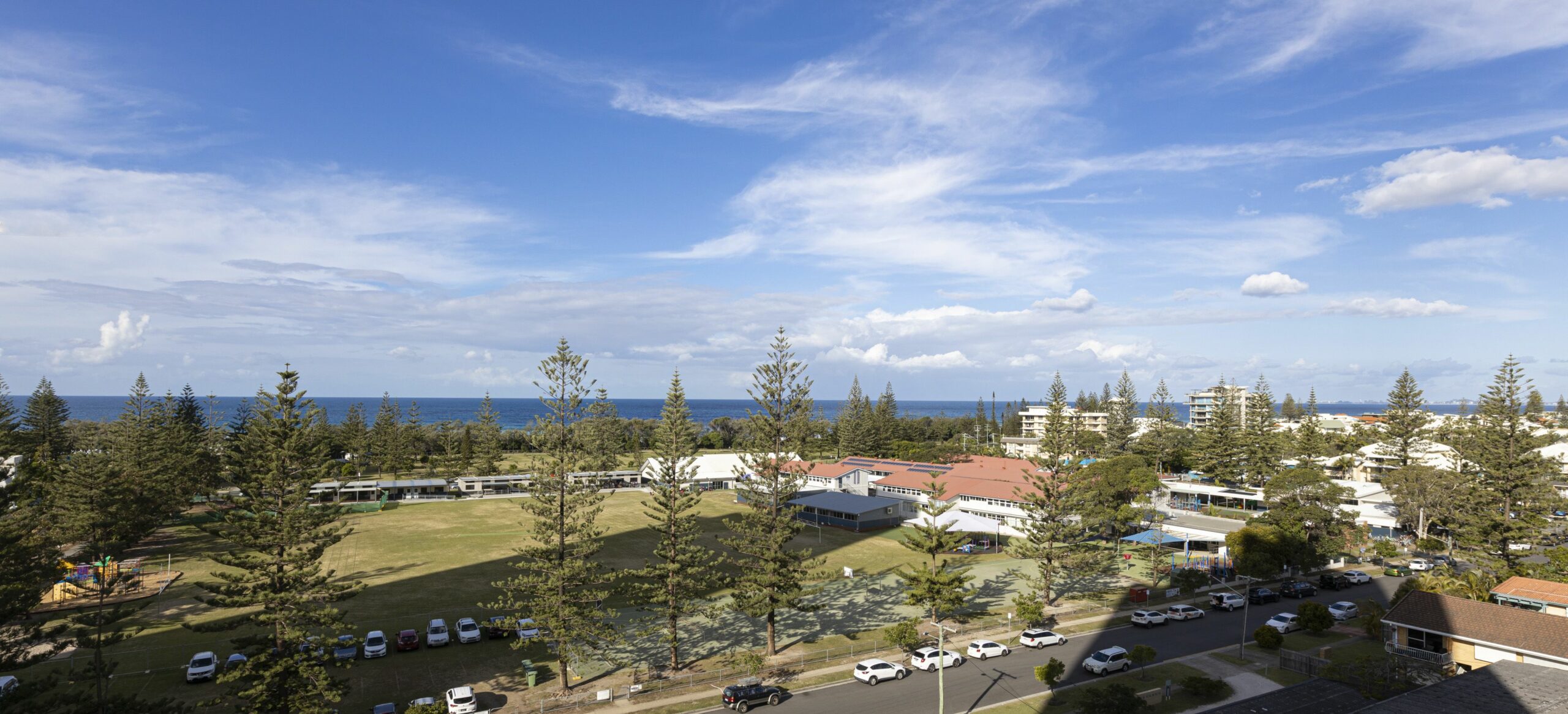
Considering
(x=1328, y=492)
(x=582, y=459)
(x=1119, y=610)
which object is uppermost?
(x=582, y=459)

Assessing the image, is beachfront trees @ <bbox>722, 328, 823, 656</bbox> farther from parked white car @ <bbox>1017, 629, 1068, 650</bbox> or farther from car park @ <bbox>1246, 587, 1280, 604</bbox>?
car park @ <bbox>1246, 587, 1280, 604</bbox>

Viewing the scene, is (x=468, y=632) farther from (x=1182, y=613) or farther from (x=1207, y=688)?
(x=1182, y=613)

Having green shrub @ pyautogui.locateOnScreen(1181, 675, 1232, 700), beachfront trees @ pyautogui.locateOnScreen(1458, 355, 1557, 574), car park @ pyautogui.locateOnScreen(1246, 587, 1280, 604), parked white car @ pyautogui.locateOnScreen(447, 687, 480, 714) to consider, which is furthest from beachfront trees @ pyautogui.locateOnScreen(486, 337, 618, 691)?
beachfront trees @ pyautogui.locateOnScreen(1458, 355, 1557, 574)

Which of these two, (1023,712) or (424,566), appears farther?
(424,566)

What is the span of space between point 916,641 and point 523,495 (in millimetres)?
69202

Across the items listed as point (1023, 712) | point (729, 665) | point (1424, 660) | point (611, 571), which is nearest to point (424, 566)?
point (611, 571)

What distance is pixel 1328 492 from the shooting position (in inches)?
2468

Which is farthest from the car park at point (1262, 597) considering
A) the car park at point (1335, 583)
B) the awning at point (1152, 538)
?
the awning at point (1152, 538)

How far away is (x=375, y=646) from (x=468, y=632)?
4.51m

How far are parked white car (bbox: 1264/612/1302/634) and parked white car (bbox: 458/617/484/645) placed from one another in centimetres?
4450

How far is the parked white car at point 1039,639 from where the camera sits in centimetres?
3931

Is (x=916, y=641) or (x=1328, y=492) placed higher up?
(x=1328, y=492)

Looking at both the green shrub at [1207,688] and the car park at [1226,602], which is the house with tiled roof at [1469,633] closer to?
the green shrub at [1207,688]

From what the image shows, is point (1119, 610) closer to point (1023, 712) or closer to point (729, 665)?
point (1023, 712)
